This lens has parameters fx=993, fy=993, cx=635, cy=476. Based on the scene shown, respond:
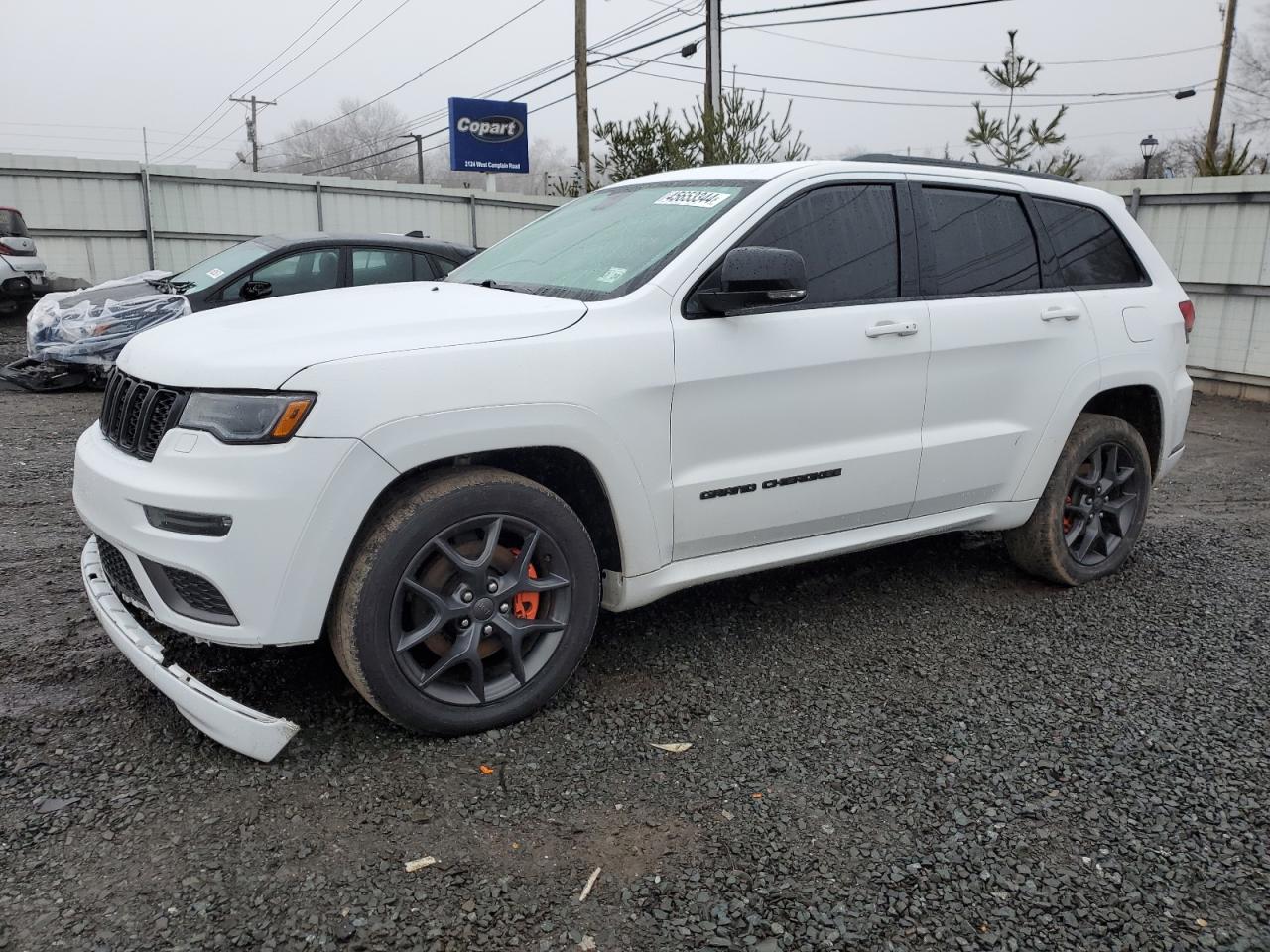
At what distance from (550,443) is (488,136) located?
23.1 metres

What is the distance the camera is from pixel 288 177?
18.3m

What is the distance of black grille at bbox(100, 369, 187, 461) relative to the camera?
2.88 metres

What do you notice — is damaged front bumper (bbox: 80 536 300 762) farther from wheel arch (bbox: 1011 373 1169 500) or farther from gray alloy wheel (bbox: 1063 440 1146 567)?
gray alloy wheel (bbox: 1063 440 1146 567)

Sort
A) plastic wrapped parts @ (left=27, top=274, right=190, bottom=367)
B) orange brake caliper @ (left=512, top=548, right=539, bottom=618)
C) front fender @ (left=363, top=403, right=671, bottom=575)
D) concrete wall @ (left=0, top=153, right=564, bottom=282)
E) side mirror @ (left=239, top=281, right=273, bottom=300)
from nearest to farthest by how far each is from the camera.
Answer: front fender @ (left=363, top=403, right=671, bottom=575) < orange brake caliper @ (left=512, top=548, right=539, bottom=618) < side mirror @ (left=239, top=281, right=273, bottom=300) < plastic wrapped parts @ (left=27, top=274, right=190, bottom=367) < concrete wall @ (left=0, top=153, right=564, bottom=282)

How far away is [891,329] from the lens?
12.2 feet

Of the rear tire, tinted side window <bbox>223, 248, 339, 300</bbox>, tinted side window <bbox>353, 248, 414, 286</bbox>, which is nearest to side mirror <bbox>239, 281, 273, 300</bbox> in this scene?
tinted side window <bbox>223, 248, 339, 300</bbox>

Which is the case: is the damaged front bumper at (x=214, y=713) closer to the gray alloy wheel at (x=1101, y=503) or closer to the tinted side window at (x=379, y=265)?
the gray alloy wheel at (x=1101, y=503)

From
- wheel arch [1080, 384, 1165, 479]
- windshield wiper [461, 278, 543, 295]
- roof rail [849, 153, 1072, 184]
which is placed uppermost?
roof rail [849, 153, 1072, 184]

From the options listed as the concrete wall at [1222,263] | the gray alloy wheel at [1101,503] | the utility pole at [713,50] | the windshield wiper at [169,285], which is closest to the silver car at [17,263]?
the windshield wiper at [169,285]

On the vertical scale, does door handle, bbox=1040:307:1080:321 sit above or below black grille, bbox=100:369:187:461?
above

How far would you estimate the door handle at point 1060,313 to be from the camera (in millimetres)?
4203

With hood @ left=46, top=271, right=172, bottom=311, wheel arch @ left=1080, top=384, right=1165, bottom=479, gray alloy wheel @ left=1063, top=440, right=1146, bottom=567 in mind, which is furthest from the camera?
hood @ left=46, top=271, right=172, bottom=311

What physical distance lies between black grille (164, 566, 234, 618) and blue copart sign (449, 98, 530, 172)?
896 inches

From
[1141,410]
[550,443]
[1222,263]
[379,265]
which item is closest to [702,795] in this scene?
[550,443]
